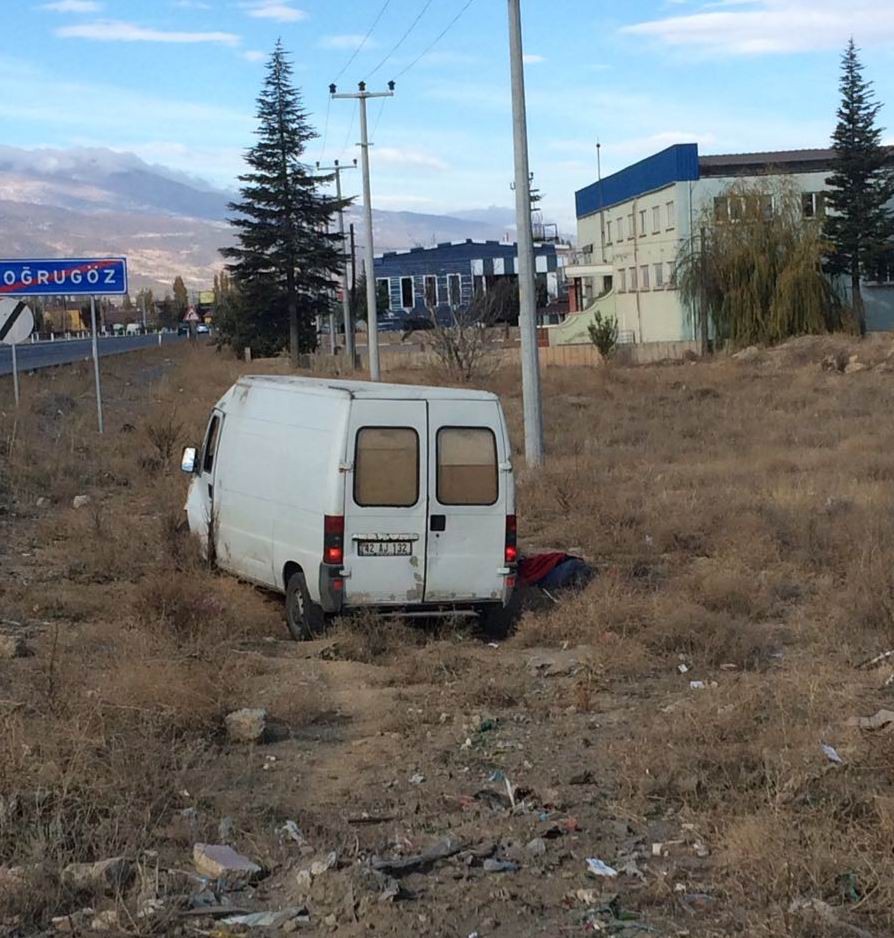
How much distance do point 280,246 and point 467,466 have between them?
62.7m

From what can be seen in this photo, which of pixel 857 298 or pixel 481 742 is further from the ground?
pixel 857 298

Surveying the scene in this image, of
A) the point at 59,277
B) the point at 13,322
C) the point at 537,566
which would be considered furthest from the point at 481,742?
the point at 59,277

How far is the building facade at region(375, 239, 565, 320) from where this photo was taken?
4486 inches

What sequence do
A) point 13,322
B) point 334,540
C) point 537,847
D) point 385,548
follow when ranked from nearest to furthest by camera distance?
point 537,847 → point 334,540 → point 385,548 → point 13,322

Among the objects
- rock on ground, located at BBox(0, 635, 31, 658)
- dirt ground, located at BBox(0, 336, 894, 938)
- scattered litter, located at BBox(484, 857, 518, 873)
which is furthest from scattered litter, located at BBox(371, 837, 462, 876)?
rock on ground, located at BBox(0, 635, 31, 658)

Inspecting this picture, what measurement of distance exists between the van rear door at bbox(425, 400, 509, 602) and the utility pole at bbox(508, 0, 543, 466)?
9.38 meters

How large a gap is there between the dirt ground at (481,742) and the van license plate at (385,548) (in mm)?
515

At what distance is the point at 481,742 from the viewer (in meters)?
7.38

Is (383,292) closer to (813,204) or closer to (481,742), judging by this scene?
(813,204)

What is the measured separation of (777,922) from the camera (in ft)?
15.4

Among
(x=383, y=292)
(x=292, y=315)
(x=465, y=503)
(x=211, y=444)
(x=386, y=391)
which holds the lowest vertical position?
(x=465, y=503)

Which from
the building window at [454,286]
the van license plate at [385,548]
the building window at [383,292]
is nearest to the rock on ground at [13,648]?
the van license plate at [385,548]

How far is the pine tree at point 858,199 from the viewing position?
63844mm

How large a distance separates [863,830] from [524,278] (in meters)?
15.6
